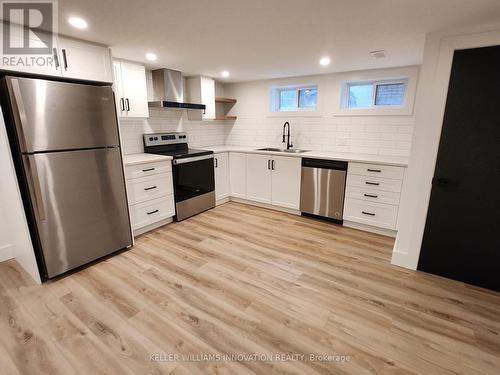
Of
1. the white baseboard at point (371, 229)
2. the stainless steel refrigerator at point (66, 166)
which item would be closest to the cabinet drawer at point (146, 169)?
the stainless steel refrigerator at point (66, 166)

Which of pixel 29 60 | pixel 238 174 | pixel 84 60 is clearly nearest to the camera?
pixel 29 60

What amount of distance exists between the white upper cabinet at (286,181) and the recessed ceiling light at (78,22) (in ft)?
8.84

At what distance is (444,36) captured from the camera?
2.05 meters

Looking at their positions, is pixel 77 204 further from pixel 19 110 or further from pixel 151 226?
pixel 151 226

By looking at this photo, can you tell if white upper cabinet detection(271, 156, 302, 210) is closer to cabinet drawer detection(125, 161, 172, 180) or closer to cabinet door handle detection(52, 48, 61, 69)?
cabinet drawer detection(125, 161, 172, 180)

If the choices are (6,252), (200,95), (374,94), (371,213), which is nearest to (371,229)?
(371,213)

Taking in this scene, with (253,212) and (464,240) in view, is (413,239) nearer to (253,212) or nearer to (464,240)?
(464,240)

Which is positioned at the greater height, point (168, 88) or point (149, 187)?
point (168, 88)

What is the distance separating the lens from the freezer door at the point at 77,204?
210cm

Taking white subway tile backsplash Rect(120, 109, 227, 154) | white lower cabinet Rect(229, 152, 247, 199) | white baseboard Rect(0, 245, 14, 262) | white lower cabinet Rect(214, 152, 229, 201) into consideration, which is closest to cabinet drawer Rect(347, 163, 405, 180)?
white lower cabinet Rect(229, 152, 247, 199)

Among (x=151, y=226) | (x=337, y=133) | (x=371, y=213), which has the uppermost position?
(x=337, y=133)

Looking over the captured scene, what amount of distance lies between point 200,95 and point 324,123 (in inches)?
82.2

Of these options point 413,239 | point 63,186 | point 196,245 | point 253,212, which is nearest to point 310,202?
point 253,212

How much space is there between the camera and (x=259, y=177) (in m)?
4.13
